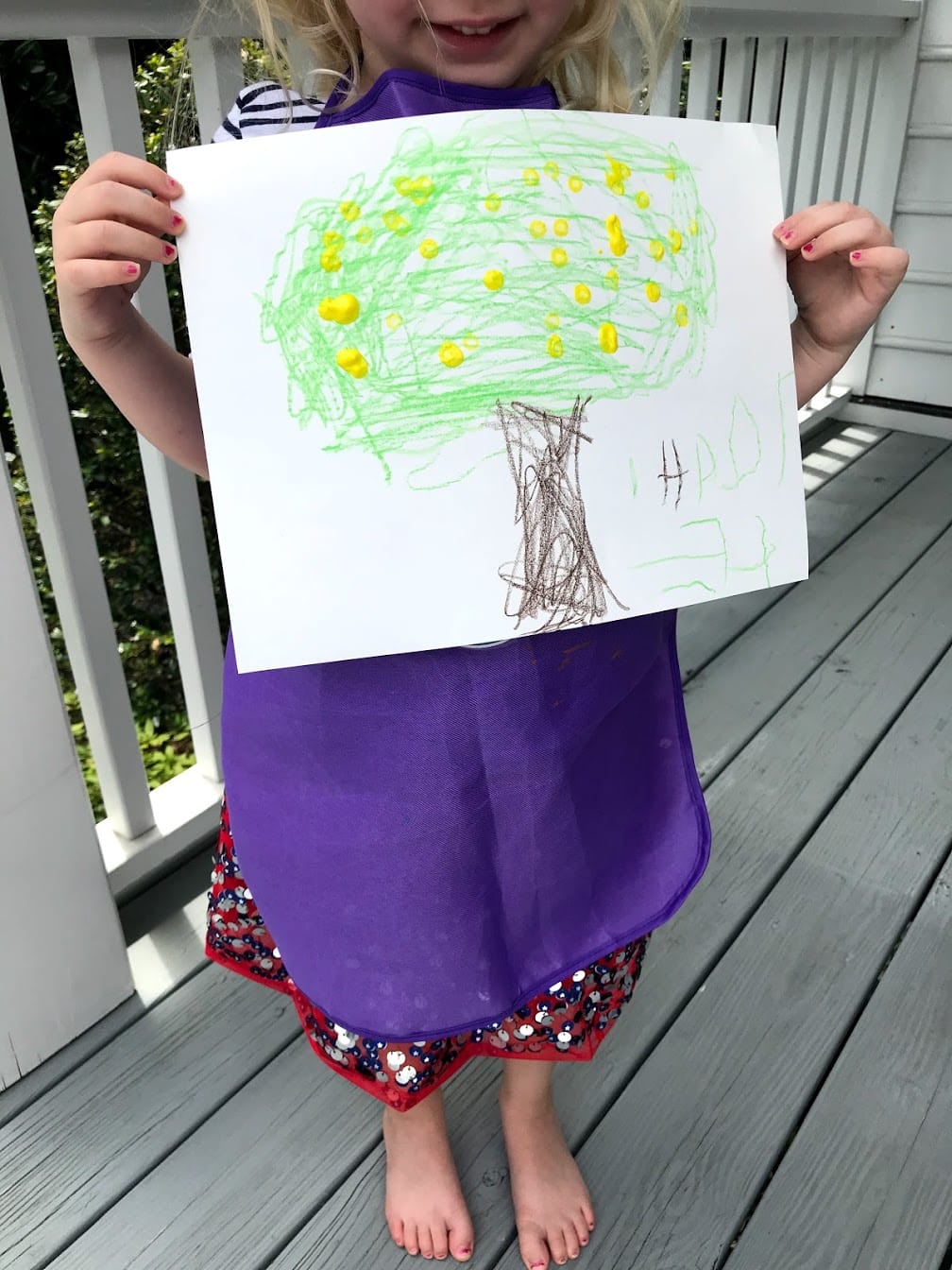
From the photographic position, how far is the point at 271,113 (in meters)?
0.70

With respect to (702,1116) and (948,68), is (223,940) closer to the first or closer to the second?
(702,1116)

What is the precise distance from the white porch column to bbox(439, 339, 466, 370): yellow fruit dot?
1.58ft

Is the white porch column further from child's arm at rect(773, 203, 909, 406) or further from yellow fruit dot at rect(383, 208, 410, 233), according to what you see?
child's arm at rect(773, 203, 909, 406)

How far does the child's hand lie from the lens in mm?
559

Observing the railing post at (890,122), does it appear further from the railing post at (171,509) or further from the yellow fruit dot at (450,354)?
the yellow fruit dot at (450,354)

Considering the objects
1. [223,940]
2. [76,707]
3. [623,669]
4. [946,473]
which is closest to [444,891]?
[623,669]

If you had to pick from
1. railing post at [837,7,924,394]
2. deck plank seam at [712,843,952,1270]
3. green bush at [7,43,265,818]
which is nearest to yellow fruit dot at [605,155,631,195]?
deck plank seam at [712,843,952,1270]

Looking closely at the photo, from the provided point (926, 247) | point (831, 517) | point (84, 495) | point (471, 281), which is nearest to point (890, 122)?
point (926, 247)

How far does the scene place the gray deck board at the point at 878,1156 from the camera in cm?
93

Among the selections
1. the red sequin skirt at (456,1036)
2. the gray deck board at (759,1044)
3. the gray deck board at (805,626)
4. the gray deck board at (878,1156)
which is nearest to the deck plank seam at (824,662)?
the gray deck board at (805,626)

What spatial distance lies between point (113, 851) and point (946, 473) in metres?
2.06

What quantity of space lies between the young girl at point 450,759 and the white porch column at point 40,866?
0.72 ft

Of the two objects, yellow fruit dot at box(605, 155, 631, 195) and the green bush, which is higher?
yellow fruit dot at box(605, 155, 631, 195)

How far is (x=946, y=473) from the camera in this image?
244 cm
